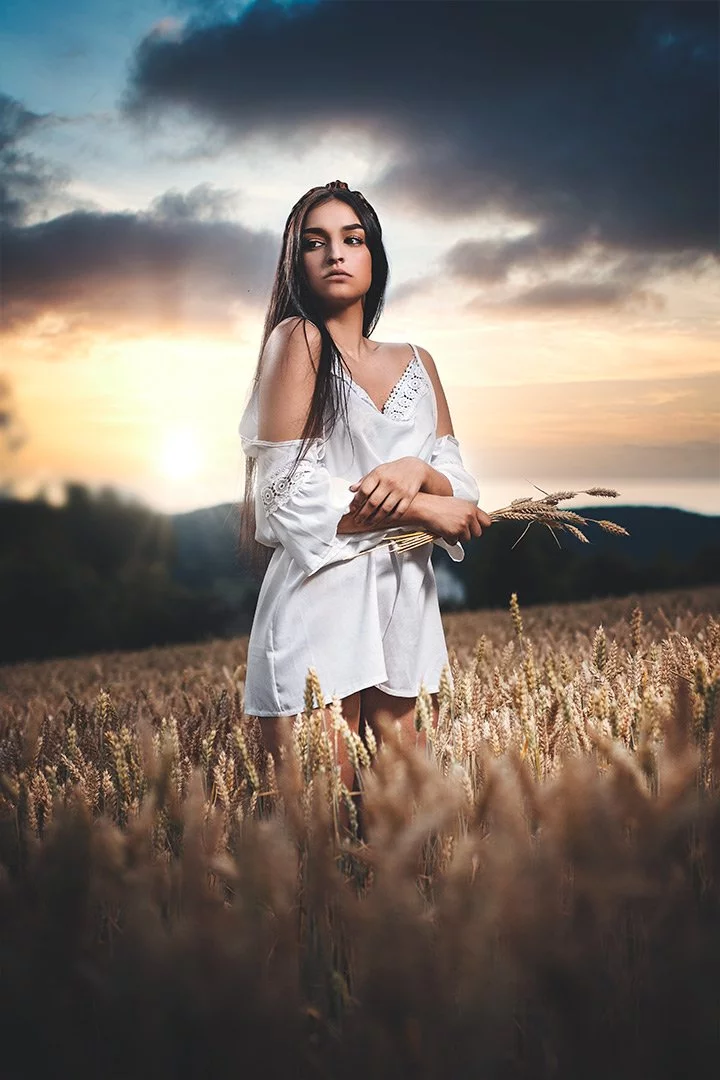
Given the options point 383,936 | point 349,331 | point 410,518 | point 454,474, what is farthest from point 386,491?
point 383,936

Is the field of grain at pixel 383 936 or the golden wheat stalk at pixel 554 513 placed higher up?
the golden wheat stalk at pixel 554 513

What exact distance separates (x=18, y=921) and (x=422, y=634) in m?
1.66

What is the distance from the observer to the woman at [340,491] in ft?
8.34

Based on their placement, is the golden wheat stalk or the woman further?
the golden wheat stalk

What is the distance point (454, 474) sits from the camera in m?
2.85

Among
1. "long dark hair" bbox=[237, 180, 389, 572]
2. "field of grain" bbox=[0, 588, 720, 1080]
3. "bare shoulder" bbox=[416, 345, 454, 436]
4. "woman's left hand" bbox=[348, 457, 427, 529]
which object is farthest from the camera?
"bare shoulder" bbox=[416, 345, 454, 436]

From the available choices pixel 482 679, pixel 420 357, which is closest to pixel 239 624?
pixel 482 679

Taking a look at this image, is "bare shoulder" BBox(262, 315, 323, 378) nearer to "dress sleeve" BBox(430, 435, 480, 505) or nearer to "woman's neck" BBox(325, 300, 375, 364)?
"woman's neck" BBox(325, 300, 375, 364)

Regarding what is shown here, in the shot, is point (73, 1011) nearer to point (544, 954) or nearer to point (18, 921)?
point (18, 921)

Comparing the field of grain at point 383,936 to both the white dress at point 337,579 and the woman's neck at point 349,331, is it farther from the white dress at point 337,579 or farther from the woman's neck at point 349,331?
the woman's neck at point 349,331

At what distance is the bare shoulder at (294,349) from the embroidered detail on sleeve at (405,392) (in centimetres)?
30

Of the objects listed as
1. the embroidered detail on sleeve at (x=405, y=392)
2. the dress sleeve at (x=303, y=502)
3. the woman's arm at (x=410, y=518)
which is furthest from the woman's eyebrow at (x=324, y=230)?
the woman's arm at (x=410, y=518)

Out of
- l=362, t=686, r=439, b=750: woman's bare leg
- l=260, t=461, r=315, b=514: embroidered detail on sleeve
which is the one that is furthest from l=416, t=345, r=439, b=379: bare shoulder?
l=362, t=686, r=439, b=750: woman's bare leg

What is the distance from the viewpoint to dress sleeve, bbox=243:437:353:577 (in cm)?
250
